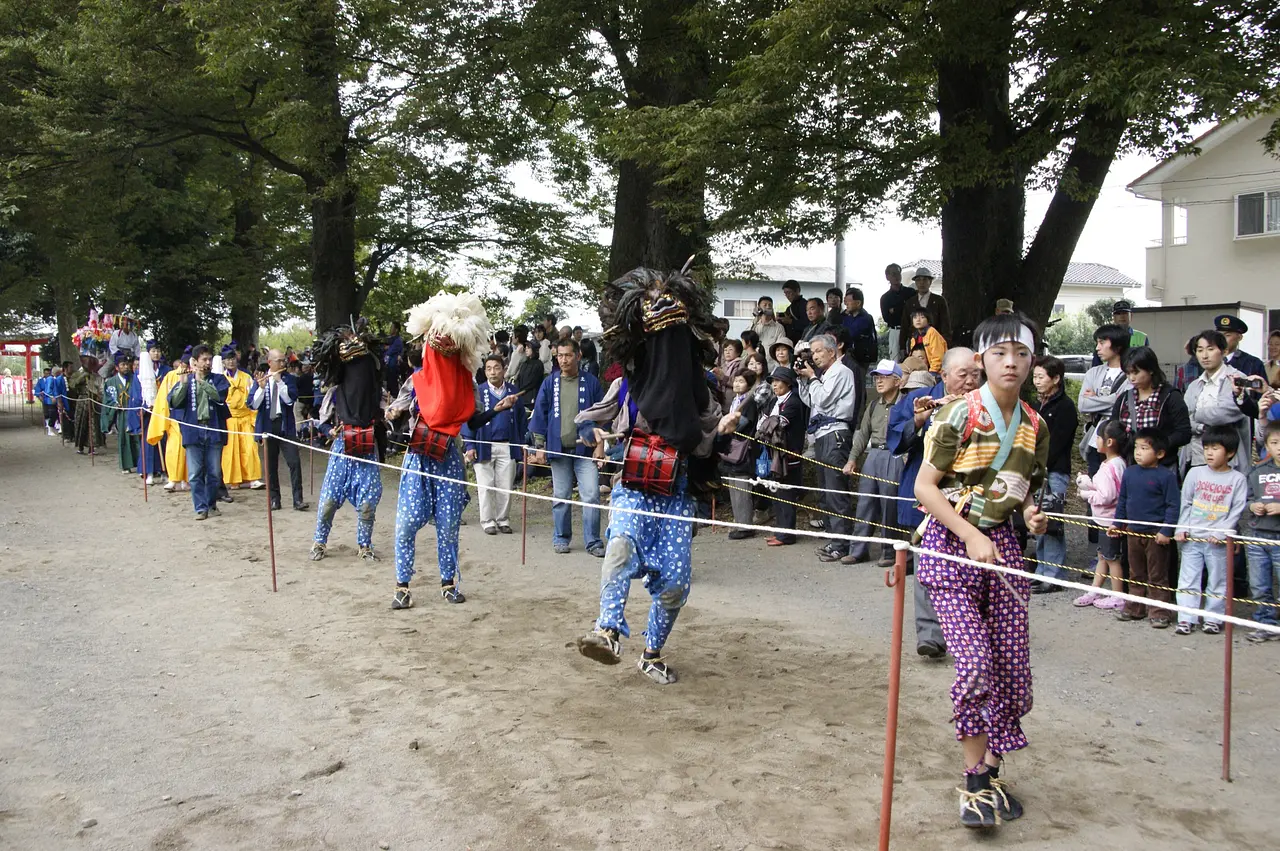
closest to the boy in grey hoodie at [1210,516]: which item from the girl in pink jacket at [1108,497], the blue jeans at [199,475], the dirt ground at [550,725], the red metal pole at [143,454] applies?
the dirt ground at [550,725]

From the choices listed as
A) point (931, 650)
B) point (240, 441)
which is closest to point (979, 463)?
point (931, 650)

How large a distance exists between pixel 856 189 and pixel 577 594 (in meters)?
5.50

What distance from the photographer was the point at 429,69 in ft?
53.4

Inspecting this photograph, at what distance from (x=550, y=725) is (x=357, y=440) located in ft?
15.3

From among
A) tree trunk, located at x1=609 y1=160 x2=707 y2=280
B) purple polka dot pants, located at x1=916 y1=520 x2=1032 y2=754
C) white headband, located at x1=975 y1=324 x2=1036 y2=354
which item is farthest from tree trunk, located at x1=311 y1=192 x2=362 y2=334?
purple polka dot pants, located at x1=916 y1=520 x2=1032 y2=754

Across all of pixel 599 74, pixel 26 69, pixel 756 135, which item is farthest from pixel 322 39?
pixel 756 135

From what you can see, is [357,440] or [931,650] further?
[357,440]

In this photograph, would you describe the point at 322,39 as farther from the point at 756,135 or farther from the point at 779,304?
the point at 779,304

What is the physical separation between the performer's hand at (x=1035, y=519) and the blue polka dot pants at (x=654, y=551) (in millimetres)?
2011

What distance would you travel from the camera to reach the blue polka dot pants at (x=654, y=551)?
562 centimetres

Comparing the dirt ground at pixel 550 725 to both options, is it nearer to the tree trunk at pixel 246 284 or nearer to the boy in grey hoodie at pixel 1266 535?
the boy in grey hoodie at pixel 1266 535

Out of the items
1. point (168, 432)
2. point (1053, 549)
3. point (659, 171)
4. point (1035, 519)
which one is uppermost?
point (659, 171)

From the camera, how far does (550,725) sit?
5.13 metres

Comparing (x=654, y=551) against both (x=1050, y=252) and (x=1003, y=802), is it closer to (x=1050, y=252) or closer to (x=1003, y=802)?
(x=1003, y=802)
